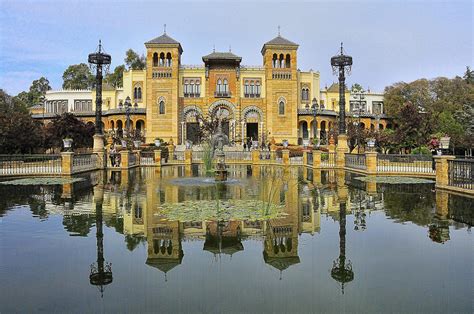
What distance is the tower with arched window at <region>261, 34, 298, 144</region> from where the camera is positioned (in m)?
57.7

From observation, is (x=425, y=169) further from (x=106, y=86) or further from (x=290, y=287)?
(x=106, y=86)

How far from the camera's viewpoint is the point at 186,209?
9336mm

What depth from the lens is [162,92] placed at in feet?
186

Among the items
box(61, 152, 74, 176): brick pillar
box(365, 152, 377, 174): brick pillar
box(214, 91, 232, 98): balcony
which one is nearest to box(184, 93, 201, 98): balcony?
box(214, 91, 232, 98): balcony

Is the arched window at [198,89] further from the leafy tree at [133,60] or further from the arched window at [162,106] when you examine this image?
the leafy tree at [133,60]

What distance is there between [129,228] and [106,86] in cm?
6090

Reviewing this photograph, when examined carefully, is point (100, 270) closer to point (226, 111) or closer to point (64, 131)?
point (64, 131)

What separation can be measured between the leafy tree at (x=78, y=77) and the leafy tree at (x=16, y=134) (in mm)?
49510

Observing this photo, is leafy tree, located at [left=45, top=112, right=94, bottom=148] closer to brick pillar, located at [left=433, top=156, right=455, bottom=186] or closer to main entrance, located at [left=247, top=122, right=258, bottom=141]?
main entrance, located at [left=247, top=122, right=258, bottom=141]

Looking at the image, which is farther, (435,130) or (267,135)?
(267,135)

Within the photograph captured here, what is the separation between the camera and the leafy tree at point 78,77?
82438 mm

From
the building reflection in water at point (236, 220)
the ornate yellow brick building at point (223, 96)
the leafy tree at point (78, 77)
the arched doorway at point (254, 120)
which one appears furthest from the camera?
the leafy tree at point (78, 77)

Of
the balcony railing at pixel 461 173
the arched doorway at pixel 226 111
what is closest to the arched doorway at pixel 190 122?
the arched doorway at pixel 226 111

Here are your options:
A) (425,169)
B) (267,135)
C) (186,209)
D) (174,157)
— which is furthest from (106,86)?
(186,209)
